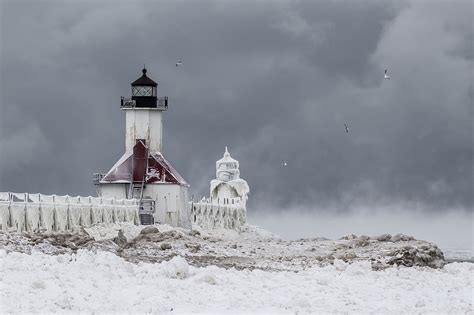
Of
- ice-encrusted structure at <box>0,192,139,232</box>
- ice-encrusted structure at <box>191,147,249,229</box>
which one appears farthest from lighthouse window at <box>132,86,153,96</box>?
ice-encrusted structure at <box>0,192,139,232</box>

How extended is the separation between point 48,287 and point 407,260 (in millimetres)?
16919

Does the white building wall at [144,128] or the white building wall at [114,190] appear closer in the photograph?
the white building wall at [114,190]

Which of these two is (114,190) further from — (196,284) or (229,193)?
(196,284)

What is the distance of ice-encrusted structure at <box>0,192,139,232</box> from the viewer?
39.2 meters

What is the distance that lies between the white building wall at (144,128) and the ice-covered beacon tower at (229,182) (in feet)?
59.5

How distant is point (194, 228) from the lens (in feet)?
222

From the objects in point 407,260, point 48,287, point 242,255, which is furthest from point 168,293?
point 242,255

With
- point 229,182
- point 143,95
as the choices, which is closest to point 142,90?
point 143,95

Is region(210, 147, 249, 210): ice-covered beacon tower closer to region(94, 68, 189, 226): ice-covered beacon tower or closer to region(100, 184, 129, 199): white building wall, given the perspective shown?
region(94, 68, 189, 226): ice-covered beacon tower

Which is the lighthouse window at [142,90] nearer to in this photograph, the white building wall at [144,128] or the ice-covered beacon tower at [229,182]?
the white building wall at [144,128]

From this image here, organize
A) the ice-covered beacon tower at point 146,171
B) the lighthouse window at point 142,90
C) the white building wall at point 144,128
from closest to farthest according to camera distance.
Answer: the ice-covered beacon tower at point 146,171 < the white building wall at point 144,128 < the lighthouse window at point 142,90

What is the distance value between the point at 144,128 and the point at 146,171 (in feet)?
11.1

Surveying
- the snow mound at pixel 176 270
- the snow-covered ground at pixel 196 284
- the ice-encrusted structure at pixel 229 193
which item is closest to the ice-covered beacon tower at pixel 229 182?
the ice-encrusted structure at pixel 229 193

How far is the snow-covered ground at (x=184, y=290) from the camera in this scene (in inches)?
920
